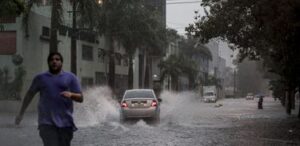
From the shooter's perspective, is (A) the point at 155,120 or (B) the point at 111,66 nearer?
(A) the point at 155,120

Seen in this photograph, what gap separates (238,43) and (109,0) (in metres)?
20.0

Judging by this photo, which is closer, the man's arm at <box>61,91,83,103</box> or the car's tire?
the man's arm at <box>61,91,83,103</box>

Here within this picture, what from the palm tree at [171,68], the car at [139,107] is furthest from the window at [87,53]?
the palm tree at [171,68]

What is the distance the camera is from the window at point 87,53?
54.1m

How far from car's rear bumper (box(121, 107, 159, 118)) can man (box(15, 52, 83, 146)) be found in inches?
693

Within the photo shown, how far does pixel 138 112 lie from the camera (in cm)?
2539

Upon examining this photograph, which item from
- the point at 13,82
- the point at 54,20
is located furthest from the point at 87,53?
the point at 54,20

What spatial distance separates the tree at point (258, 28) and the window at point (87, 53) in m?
22.3

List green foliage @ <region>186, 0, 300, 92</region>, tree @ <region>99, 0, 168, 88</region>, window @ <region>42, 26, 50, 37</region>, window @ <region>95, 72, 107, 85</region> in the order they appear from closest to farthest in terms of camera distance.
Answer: green foliage @ <region>186, 0, 300, 92</region>
window @ <region>42, 26, 50, 37</region>
tree @ <region>99, 0, 168, 88</region>
window @ <region>95, 72, 107, 85</region>

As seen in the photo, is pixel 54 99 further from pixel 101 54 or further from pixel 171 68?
pixel 171 68

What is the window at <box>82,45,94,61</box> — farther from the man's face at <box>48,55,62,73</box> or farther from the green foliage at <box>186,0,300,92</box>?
the man's face at <box>48,55,62,73</box>

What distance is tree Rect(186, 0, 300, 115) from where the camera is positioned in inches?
838

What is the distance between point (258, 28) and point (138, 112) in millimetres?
6764

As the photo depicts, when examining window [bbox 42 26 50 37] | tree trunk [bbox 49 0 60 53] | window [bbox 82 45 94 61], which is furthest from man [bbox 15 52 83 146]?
window [bbox 82 45 94 61]
